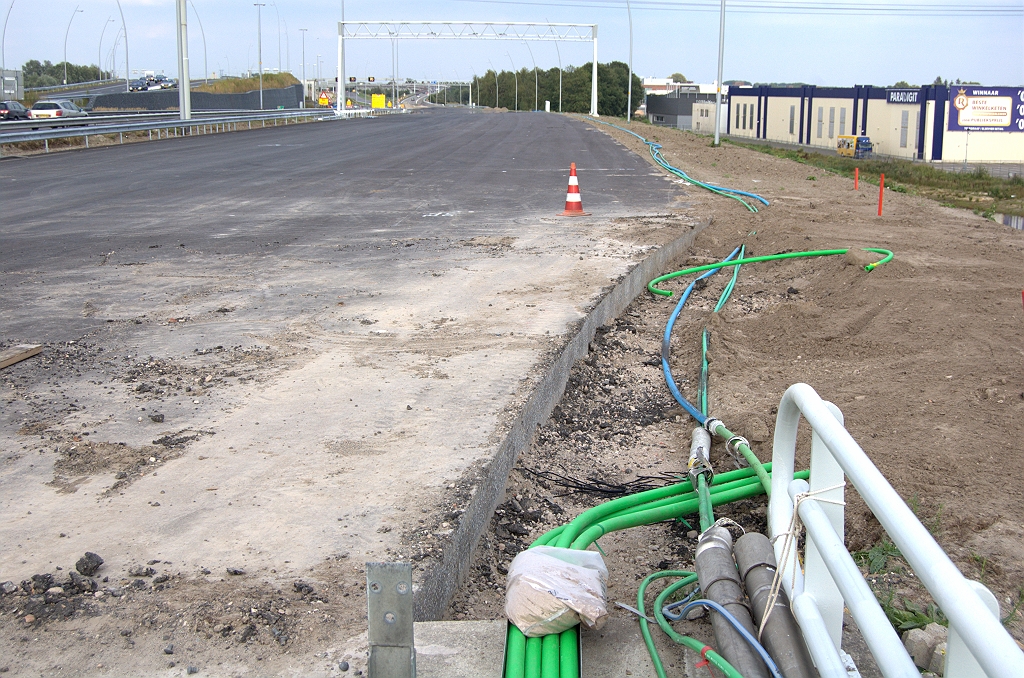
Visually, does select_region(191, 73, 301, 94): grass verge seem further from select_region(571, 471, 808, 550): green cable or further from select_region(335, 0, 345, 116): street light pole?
select_region(571, 471, 808, 550): green cable

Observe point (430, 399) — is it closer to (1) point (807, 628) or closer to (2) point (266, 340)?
(2) point (266, 340)

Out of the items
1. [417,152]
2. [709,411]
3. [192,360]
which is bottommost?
[709,411]

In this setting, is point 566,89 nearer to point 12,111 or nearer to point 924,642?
point 12,111

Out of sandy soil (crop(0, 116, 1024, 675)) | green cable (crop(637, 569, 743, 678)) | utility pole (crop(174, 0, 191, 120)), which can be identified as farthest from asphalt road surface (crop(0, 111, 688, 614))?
utility pole (crop(174, 0, 191, 120))

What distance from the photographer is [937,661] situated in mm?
2904

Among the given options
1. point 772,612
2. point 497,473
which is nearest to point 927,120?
point 497,473

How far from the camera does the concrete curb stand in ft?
11.8

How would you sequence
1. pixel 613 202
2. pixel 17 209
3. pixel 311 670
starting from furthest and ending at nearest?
pixel 613 202 → pixel 17 209 → pixel 311 670

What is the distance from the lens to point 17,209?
14188 millimetres

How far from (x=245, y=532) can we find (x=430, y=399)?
187 cm

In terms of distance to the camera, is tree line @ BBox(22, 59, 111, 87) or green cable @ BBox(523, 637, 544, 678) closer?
green cable @ BBox(523, 637, 544, 678)

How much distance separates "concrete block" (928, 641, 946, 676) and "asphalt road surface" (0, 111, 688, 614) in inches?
75.1

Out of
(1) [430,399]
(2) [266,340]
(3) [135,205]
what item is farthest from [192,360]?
(3) [135,205]

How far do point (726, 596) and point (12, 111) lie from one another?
4584 centimetres
